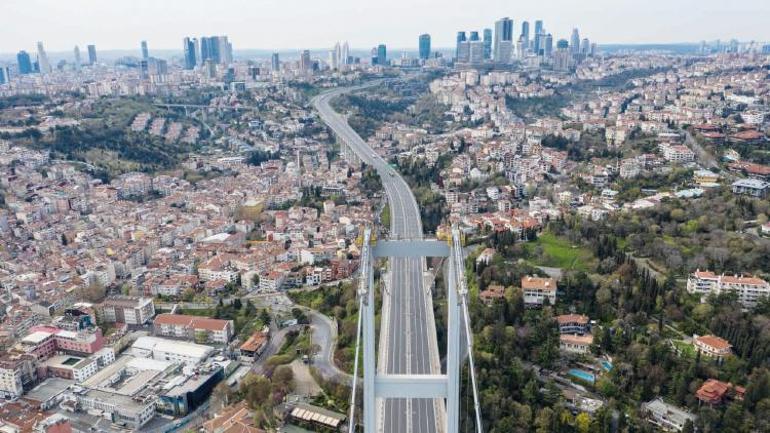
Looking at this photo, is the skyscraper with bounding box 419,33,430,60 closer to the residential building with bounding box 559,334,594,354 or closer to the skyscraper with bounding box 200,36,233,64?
the skyscraper with bounding box 200,36,233,64

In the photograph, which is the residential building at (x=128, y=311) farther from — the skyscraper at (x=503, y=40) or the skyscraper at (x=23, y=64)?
the skyscraper at (x=23, y=64)

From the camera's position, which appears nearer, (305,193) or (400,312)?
(400,312)

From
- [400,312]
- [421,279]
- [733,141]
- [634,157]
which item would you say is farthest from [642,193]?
[400,312]

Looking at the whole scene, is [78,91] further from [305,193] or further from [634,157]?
[634,157]

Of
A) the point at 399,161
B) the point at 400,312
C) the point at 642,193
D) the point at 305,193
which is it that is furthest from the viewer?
the point at 399,161

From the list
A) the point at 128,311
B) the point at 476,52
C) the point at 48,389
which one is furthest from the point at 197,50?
the point at 48,389

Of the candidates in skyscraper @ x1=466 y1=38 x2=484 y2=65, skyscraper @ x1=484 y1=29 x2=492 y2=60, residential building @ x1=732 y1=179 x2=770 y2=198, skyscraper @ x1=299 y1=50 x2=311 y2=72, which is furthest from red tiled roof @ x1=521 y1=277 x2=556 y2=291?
skyscraper @ x1=484 y1=29 x2=492 y2=60
